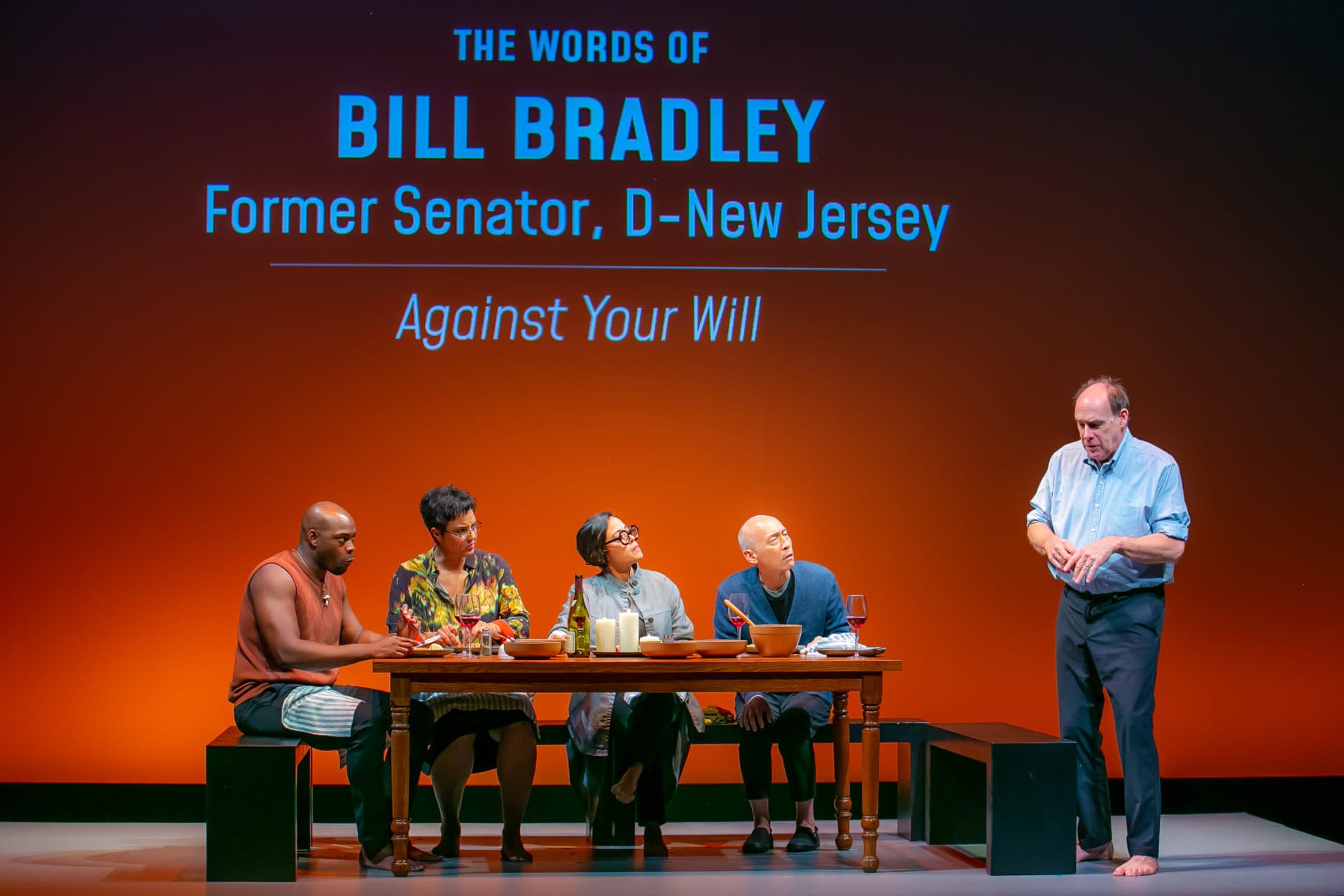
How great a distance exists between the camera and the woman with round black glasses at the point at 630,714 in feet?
13.4

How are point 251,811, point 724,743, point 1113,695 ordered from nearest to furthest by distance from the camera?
point 251,811, point 1113,695, point 724,743

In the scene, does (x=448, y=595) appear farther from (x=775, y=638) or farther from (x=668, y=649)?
(x=775, y=638)

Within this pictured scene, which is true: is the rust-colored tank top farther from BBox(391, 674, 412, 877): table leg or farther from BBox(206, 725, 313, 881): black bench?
BBox(391, 674, 412, 877): table leg

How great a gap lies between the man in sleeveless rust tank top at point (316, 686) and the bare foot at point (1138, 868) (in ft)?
6.69

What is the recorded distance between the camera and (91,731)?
4934 millimetres

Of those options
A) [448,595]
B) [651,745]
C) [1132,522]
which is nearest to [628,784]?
[651,745]

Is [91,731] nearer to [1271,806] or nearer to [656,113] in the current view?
[656,113]

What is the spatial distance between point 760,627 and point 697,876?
0.73 m

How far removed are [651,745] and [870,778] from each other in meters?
0.70

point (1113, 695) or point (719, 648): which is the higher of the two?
point (719, 648)

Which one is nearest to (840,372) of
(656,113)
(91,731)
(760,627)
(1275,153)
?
(656,113)

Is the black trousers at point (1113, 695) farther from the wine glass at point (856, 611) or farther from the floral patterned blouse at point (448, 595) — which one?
the floral patterned blouse at point (448, 595)

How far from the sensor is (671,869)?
12.8ft

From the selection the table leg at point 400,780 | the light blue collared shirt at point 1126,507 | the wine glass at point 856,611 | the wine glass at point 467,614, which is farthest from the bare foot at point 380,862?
the light blue collared shirt at point 1126,507
